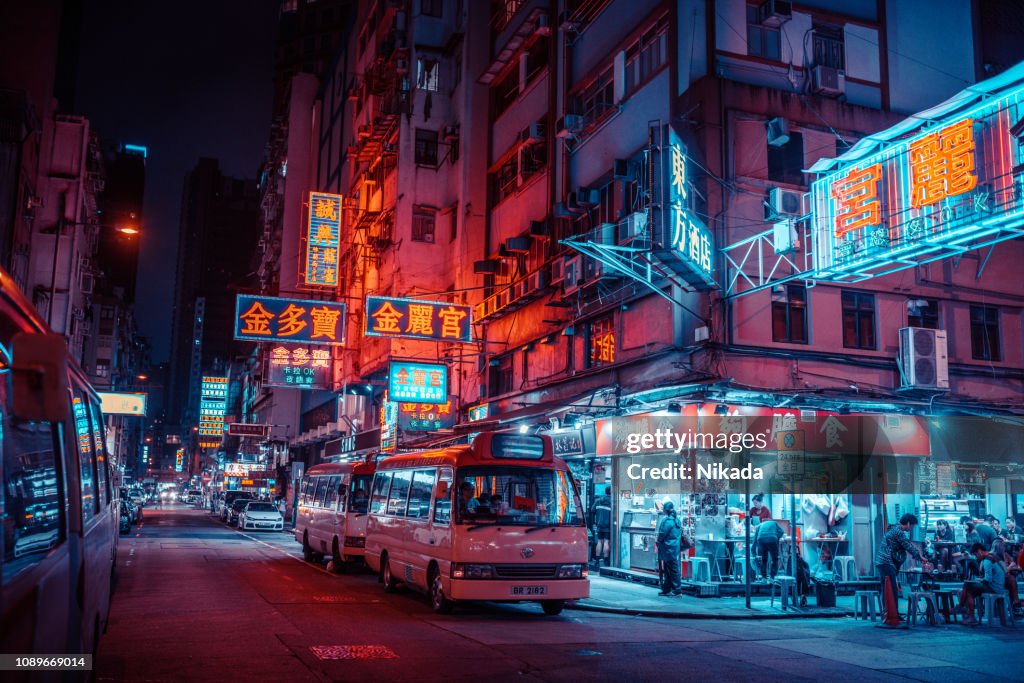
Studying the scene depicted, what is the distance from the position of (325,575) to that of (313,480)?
594 cm

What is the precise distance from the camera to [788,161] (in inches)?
782

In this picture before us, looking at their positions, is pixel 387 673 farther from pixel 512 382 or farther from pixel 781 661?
pixel 512 382

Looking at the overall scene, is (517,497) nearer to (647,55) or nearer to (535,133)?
(647,55)

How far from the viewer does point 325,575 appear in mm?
20266

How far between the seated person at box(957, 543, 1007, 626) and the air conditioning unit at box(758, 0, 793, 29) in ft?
39.9

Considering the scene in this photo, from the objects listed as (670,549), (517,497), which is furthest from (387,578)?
(670,549)

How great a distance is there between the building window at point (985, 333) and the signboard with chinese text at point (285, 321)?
1694 cm

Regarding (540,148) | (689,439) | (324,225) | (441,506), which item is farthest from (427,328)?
(324,225)

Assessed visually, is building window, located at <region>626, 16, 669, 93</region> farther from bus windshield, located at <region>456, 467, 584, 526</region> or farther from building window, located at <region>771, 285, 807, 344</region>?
bus windshield, located at <region>456, 467, 584, 526</region>

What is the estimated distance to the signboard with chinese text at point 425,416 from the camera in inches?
1238

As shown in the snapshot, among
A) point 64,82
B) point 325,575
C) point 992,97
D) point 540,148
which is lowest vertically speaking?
point 325,575

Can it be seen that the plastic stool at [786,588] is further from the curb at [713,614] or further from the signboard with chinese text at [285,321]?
the signboard with chinese text at [285,321]

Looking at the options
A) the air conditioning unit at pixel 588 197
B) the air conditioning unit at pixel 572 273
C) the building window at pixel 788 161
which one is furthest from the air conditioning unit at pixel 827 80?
the air conditioning unit at pixel 572 273

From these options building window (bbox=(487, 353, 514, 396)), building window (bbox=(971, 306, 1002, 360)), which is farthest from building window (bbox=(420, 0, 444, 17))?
building window (bbox=(971, 306, 1002, 360))
